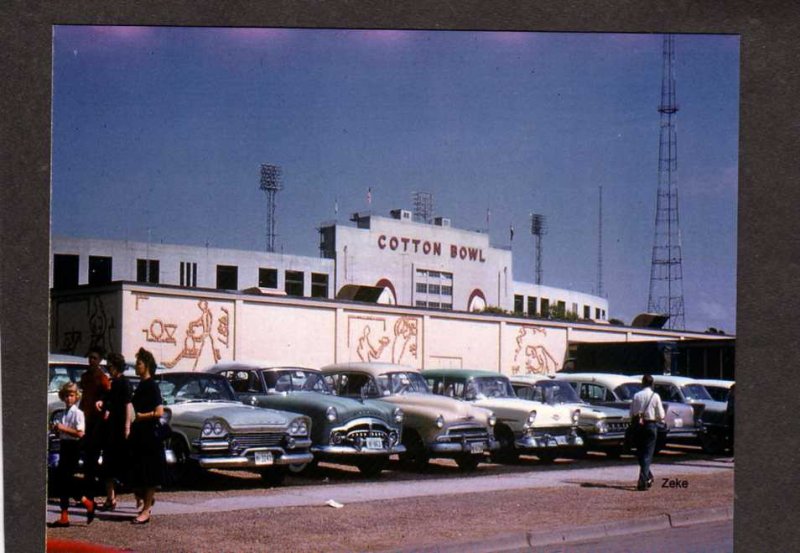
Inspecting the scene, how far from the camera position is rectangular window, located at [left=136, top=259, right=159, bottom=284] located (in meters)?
10.8

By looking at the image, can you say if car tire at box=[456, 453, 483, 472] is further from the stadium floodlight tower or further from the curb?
the stadium floodlight tower

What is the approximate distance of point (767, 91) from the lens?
916cm

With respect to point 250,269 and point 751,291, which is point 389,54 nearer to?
point 250,269

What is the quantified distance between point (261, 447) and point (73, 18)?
5.93m

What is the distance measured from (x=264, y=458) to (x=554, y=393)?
22.4ft

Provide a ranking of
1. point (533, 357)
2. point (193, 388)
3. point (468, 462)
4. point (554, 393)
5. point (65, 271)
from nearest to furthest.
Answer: point (65, 271) → point (193, 388) → point (468, 462) → point (533, 357) → point (554, 393)

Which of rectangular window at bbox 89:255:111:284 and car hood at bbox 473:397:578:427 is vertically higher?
rectangular window at bbox 89:255:111:284

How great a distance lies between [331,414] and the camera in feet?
46.9

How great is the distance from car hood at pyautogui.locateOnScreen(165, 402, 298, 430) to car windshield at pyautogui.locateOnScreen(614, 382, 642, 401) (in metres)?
7.88

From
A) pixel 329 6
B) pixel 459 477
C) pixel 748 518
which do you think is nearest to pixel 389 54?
pixel 329 6

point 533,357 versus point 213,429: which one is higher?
point 533,357

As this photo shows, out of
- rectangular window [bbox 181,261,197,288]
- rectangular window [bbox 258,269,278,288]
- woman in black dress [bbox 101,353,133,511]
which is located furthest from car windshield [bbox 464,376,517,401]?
woman in black dress [bbox 101,353,133,511]

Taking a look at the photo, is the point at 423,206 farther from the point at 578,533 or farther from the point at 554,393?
the point at 554,393

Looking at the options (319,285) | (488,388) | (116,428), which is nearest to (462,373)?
(488,388)
